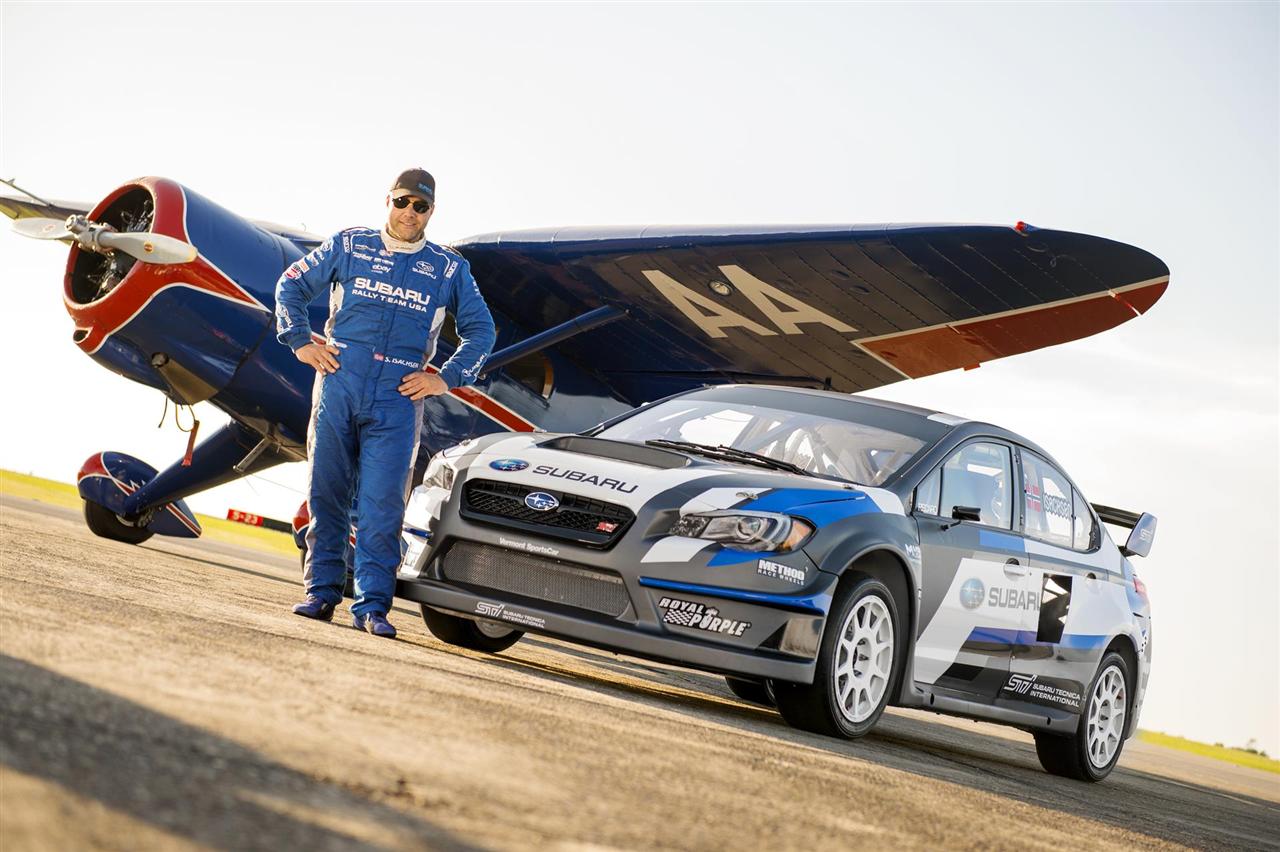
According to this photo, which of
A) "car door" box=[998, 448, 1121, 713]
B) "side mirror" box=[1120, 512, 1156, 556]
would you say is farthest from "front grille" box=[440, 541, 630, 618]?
"side mirror" box=[1120, 512, 1156, 556]

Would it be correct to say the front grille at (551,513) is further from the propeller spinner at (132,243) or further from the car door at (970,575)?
the propeller spinner at (132,243)

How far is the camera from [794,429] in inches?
273

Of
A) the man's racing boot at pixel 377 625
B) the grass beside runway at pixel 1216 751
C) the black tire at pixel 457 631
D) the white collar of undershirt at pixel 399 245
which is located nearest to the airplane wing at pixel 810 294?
the white collar of undershirt at pixel 399 245

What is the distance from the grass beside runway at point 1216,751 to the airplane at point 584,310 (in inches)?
631

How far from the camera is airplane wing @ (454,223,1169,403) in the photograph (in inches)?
356

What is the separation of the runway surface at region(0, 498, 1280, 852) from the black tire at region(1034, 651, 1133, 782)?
41.3 inches

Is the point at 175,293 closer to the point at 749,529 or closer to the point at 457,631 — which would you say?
the point at 457,631

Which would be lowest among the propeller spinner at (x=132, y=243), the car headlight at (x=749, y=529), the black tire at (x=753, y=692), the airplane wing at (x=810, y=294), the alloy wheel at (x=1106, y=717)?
the black tire at (x=753, y=692)

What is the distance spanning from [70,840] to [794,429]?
5.28 metres

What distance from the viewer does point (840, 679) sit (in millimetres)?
5742

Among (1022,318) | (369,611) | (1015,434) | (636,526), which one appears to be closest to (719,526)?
(636,526)

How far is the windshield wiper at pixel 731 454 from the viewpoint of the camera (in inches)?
251

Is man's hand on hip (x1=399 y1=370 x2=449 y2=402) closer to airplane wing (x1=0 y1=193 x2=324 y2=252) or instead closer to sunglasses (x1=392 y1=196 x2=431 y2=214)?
sunglasses (x1=392 y1=196 x2=431 y2=214)

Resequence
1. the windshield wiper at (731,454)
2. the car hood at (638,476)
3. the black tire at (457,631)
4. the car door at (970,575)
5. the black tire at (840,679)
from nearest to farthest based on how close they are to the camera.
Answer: the black tire at (840,679) → the car hood at (638,476) → the car door at (970,575) → the windshield wiper at (731,454) → the black tire at (457,631)
